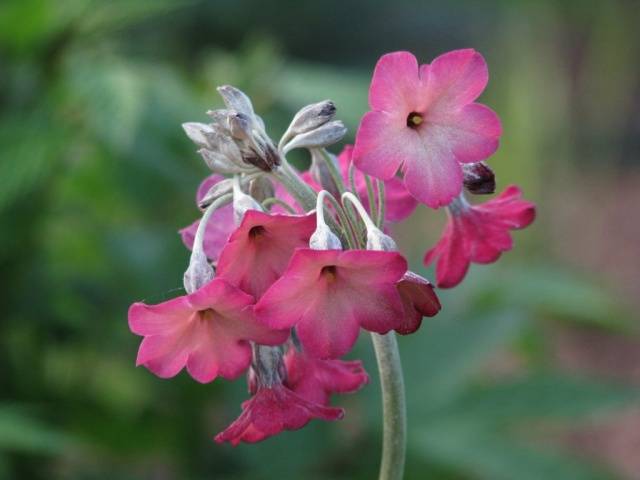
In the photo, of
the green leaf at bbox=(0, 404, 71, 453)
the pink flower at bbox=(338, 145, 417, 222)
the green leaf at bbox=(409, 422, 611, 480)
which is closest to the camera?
the pink flower at bbox=(338, 145, 417, 222)

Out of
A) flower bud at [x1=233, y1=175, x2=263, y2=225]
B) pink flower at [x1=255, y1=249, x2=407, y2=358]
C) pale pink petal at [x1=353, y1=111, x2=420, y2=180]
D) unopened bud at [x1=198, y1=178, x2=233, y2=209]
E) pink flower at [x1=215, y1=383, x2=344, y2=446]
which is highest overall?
pale pink petal at [x1=353, y1=111, x2=420, y2=180]

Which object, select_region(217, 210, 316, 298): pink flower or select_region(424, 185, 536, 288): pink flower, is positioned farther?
select_region(424, 185, 536, 288): pink flower

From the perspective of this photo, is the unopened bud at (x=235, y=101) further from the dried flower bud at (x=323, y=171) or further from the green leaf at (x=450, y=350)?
the green leaf at (x=450, y=350)

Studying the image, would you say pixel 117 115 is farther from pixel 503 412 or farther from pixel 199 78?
pixel 503 412

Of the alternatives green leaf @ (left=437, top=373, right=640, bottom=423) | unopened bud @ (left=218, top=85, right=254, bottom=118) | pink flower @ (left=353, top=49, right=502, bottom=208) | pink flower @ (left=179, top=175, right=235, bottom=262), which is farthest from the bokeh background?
pink flower @ (left=353, top=49, right=502, bottom=208)

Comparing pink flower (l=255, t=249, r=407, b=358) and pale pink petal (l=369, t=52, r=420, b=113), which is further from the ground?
pale pink petal (l=369, t=52, r=420, b=113)

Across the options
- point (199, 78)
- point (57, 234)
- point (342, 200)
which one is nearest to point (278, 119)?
point (199, 78)

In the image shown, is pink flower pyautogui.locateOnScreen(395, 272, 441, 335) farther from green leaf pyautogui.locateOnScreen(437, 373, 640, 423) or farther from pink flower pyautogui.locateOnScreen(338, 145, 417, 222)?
green leaf pyautogui.locateOnScreen(437, 373, 640, 423)
